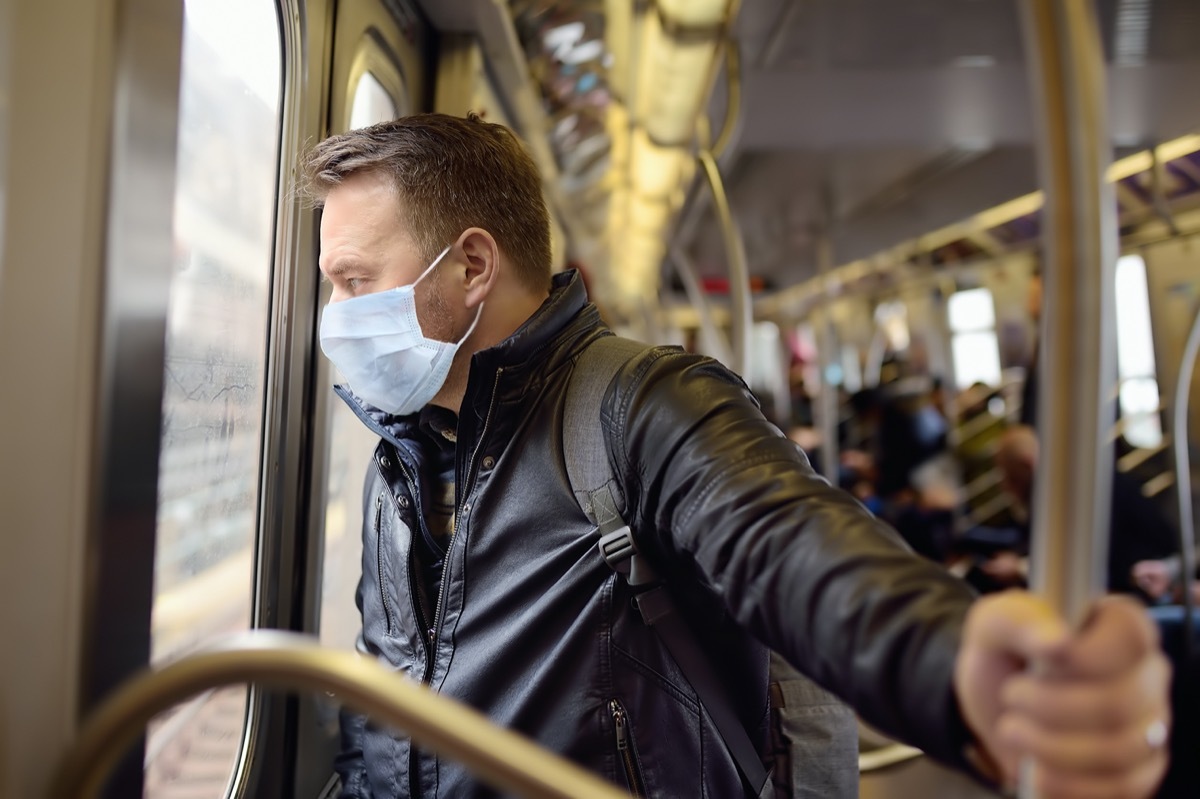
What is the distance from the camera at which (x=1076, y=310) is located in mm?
519

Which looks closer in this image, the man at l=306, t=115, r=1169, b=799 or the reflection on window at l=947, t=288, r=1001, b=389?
the man at l=306, t=115, r=1169, b=799

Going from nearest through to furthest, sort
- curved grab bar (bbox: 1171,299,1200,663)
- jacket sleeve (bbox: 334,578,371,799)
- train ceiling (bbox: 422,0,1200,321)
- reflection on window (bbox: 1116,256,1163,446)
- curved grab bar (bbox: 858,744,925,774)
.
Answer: jacket sleeve (bbox: 334,578,371,799) → curved grab bar (bbox: 858,744,925,774) → train ceiling (bbox: 422,0,1200,321) → curved grab bar (bbox: 1171,299,1200,663) → reflection on window (bbox: 1116,256,1163,446)

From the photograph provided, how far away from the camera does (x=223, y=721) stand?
58.2 inches

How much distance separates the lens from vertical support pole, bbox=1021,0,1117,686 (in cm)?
51

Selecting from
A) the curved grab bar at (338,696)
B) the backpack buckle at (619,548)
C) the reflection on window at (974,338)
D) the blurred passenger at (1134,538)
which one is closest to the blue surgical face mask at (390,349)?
the backpack buckle at (619,548)

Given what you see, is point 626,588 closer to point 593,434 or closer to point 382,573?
point 593,434

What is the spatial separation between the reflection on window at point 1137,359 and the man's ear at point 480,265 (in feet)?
15.9

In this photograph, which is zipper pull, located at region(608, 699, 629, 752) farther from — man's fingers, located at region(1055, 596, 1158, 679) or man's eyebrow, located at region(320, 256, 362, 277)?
man's eyebrow, located at region(320, 256, 362, 277)

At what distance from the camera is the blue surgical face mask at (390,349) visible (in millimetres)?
1226

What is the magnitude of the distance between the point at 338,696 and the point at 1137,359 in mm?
5578

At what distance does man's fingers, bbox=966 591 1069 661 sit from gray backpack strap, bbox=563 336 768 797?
44 cm

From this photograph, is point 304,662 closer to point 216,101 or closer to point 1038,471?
point 1038,471

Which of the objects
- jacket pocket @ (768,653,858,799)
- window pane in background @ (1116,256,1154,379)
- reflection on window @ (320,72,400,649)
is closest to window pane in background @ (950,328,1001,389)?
window pane in background @ (1116,256,1154,379)

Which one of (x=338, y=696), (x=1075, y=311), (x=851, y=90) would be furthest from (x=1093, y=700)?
(x=851, y=90)
